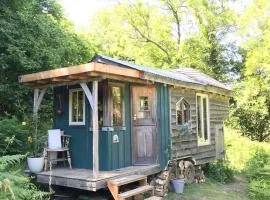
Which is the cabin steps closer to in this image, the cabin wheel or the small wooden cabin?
the small wooden cabin

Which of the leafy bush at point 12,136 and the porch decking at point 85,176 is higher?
the leafy bush at point 12,136

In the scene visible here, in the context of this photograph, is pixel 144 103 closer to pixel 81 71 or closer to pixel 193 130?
pixel 193 130

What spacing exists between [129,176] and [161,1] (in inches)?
783

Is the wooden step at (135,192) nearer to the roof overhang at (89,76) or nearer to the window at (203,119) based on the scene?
the roof overhang at (89,76)

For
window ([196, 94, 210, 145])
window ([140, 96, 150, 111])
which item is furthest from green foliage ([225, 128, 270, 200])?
window ([140, 96, 150, 111])

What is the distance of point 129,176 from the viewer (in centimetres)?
747

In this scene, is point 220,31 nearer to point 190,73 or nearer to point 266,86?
point 266,86

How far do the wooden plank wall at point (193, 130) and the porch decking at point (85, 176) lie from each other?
128 centimetres

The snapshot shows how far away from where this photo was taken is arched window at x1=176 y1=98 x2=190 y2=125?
971 centimetres

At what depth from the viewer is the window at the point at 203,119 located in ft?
35.7

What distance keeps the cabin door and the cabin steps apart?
95cm

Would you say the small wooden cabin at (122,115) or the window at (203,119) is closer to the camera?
the small wooden cabin at (122,115)

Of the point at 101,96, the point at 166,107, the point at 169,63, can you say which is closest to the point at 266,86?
the point at 169,63

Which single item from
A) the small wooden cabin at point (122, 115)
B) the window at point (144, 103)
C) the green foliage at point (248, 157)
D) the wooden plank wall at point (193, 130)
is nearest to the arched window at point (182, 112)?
the small wooden cabin at point (122, 115)
